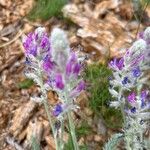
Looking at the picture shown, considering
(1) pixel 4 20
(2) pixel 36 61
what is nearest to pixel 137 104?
(2) pixel 36 61

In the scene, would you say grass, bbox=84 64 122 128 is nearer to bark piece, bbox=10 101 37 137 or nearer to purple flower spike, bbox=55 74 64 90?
bark piece, bbox=10 101 37 137

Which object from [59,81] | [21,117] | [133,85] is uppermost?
[59,81]

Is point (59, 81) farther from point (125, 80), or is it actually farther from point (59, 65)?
point (125, 80)

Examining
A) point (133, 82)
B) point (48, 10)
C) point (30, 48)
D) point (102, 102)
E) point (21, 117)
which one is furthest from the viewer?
point (48, 10)

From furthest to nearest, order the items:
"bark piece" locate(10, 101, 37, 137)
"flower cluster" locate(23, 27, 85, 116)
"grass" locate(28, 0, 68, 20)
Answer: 1. "grass" locate(28, 0, 68, 20)
2. "bark piece" locate(10, 101, 37, 137)
3. "flower cluster" locate(23, 27, 85, 116)

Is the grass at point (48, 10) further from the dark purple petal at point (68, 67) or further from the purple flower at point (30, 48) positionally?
the dark purple petal at point (68, 67)

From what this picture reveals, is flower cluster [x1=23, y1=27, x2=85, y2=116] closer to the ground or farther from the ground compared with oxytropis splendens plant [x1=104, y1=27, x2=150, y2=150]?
farther from the ground

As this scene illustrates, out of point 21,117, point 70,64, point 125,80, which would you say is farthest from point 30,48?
point 21,117

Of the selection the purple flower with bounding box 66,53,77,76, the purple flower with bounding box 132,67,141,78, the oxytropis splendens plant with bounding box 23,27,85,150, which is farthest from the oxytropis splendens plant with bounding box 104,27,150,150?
the purple flower with bounding box 66,53,77,76

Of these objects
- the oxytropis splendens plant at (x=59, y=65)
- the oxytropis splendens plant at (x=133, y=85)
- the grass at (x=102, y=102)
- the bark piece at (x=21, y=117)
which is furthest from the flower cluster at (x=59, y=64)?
the bark piece at (x=21, y=117)
